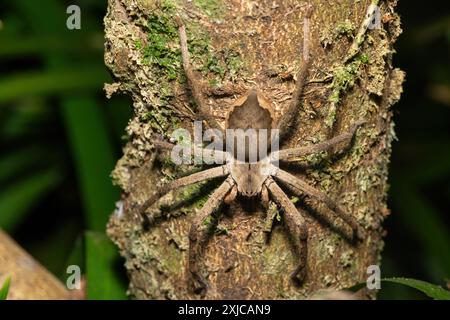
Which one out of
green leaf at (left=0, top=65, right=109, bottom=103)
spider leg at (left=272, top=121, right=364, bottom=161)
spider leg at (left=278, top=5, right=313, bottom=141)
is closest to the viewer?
spider leg at (left=278, top=5, right=313, bottom=141)

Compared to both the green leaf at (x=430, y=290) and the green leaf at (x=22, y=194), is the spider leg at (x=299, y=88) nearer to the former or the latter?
the green leaf at (x=430, y=290)

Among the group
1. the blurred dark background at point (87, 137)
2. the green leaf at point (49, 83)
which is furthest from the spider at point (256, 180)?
the green leaf at point (49, 83)

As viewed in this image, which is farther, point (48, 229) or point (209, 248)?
point (48, 229)

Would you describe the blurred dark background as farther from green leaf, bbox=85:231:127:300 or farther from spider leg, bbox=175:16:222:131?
spider leg, bbox=175:16:222:131

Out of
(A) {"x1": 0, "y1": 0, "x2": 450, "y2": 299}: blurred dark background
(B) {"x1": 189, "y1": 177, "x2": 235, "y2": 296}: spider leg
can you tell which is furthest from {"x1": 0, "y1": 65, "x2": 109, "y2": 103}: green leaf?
(B) {"x1": 189, "y1": 177, "x2": 235, "y2": 296}: spider leg

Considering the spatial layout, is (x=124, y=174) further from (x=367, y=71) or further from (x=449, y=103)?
(x=449, y=103)
